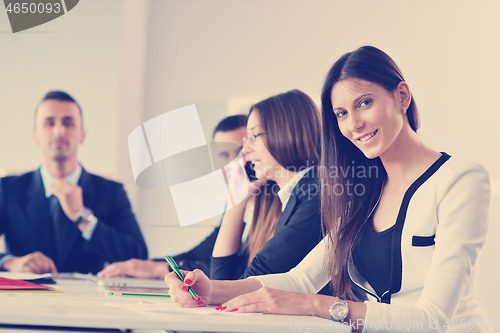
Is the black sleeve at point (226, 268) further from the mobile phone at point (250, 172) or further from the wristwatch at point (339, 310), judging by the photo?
the wristwatch at point (339, 310)

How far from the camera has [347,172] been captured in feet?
4.78

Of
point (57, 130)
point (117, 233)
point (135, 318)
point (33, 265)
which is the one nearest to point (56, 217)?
point (117, 233)

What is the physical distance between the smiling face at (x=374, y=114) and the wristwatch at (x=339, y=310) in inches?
16.9

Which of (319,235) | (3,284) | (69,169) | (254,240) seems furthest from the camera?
(69,169)

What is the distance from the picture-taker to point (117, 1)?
→ 3721 mm

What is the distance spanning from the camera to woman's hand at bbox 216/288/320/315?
42.1 inches

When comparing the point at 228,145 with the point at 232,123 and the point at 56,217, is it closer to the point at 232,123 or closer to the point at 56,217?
the point at 232,123

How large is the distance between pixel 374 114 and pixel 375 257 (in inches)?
14.0

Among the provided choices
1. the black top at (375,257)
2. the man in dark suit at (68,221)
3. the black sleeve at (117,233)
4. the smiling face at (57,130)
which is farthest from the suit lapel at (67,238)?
the black top at (375,257)

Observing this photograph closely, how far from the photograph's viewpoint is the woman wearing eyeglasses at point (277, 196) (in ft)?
5.46

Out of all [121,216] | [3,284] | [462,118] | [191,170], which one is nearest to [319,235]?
[3,284]

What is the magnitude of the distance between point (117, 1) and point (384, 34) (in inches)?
73.6

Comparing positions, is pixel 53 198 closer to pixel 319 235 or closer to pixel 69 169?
pixel 69 169

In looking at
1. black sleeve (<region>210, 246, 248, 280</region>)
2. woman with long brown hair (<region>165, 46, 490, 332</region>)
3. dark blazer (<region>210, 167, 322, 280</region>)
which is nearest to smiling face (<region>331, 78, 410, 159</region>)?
woman with long brown hair (<region>165, 46, 490, 332</region>)
